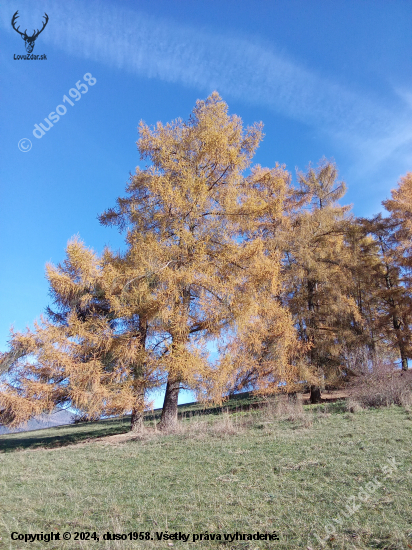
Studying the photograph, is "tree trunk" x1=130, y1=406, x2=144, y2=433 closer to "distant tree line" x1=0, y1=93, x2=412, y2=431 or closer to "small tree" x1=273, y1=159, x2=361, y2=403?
"distant tree line" x1=0, y1=93, x2=412, y2=431

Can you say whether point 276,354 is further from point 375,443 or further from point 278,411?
point 375,443

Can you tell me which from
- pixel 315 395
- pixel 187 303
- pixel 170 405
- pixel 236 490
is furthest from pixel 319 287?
pixel 236 490

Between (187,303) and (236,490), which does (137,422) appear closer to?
(187,303)

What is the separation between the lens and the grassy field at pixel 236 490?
3.36m

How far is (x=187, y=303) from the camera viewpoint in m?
10.2

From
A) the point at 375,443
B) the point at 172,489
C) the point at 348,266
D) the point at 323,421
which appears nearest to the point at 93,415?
the point at 172,489

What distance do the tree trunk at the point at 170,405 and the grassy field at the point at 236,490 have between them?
2.06 m

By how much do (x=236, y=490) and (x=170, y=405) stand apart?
5.69 metres

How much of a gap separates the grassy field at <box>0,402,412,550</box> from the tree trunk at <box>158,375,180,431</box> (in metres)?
2.06

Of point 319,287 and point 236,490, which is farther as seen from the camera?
point 319,287

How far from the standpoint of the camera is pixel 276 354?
1179 cm

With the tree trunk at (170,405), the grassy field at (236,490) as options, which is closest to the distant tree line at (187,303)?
the tree trunk at (170,405)

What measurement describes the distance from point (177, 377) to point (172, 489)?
4375 millimetres

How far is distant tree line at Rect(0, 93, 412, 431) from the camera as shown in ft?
30.2
